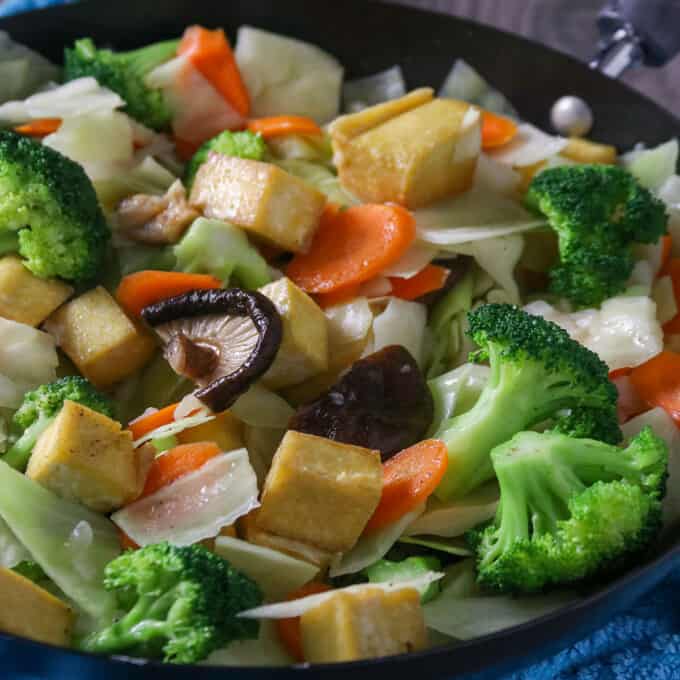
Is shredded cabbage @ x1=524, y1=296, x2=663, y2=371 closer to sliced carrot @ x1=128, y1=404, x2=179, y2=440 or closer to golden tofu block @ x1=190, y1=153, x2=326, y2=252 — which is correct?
golden tofu block @ x1=190, y1=153, x2=326, y2=252

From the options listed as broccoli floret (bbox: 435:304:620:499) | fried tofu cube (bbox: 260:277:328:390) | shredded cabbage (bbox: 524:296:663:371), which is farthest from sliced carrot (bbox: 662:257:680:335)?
fried tofu cube (bbox: 260:277:328:390)

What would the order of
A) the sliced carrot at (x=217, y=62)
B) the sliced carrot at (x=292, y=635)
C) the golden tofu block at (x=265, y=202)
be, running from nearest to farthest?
1. the sliced carrot at (x=292, y=635)
2. the golden tofu block at (x=265, y=202)
3. the sliced carrot at (x=217, y=62)

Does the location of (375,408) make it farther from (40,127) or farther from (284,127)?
(40,127)

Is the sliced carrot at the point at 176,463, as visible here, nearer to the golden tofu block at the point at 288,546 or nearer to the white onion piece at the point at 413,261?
the golden tofu block at the point at 288,546

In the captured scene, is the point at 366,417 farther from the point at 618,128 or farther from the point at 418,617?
the point at 618,128

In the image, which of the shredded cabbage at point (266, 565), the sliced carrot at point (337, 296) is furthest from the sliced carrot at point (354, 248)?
the shredded cabbage at point (266, 565)

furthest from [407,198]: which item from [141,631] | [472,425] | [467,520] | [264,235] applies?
[141,631]

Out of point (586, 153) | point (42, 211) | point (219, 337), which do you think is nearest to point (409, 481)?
point (219, 337)

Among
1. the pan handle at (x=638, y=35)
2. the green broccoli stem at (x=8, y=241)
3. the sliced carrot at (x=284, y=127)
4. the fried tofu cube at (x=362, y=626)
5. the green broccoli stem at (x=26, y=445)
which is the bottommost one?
the green broccoli stem at (x=26, y=445)
